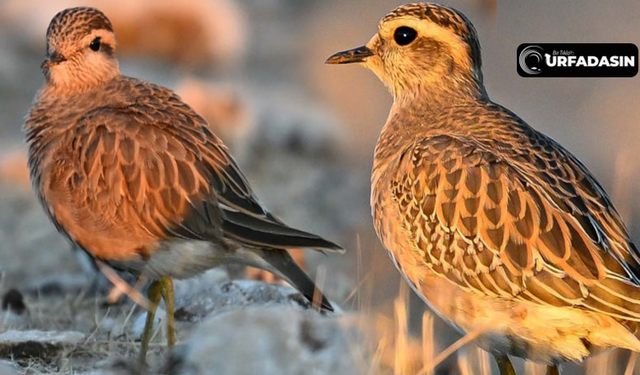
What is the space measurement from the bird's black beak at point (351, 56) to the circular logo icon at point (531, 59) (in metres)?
0.97

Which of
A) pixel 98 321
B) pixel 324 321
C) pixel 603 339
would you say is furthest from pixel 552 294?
pixel 98 321

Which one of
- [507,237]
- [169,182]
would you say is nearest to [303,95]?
[169,182]

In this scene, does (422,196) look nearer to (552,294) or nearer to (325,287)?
(552,294)

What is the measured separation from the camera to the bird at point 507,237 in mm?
3895

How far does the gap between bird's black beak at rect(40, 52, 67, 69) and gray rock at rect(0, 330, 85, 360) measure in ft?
4.26

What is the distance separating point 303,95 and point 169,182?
1.64 m

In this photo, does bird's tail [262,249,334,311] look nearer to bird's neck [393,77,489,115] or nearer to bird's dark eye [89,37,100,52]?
bird's neck [393,77,489,115]

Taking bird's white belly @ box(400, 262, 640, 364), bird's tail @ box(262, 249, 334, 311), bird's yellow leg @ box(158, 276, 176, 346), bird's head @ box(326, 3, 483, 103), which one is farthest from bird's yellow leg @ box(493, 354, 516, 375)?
bird's yellow leg @ box(158, 276, 176, 346)

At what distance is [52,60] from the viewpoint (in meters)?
5.15

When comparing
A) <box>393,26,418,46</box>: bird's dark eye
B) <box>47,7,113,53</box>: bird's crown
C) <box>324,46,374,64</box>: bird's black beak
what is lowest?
<box>324,46,374,64</box>: bird's black beak

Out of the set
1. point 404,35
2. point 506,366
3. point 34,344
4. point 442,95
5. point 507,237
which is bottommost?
point 506,366

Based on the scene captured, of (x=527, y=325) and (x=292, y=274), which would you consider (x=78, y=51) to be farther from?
(x=527, y=325)

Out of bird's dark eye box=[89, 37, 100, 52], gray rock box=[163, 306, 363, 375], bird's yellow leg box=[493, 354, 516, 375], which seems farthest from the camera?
bird's dark eye box=[89, 37, 100, 52]

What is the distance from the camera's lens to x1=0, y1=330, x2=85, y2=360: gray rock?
15.9ft
